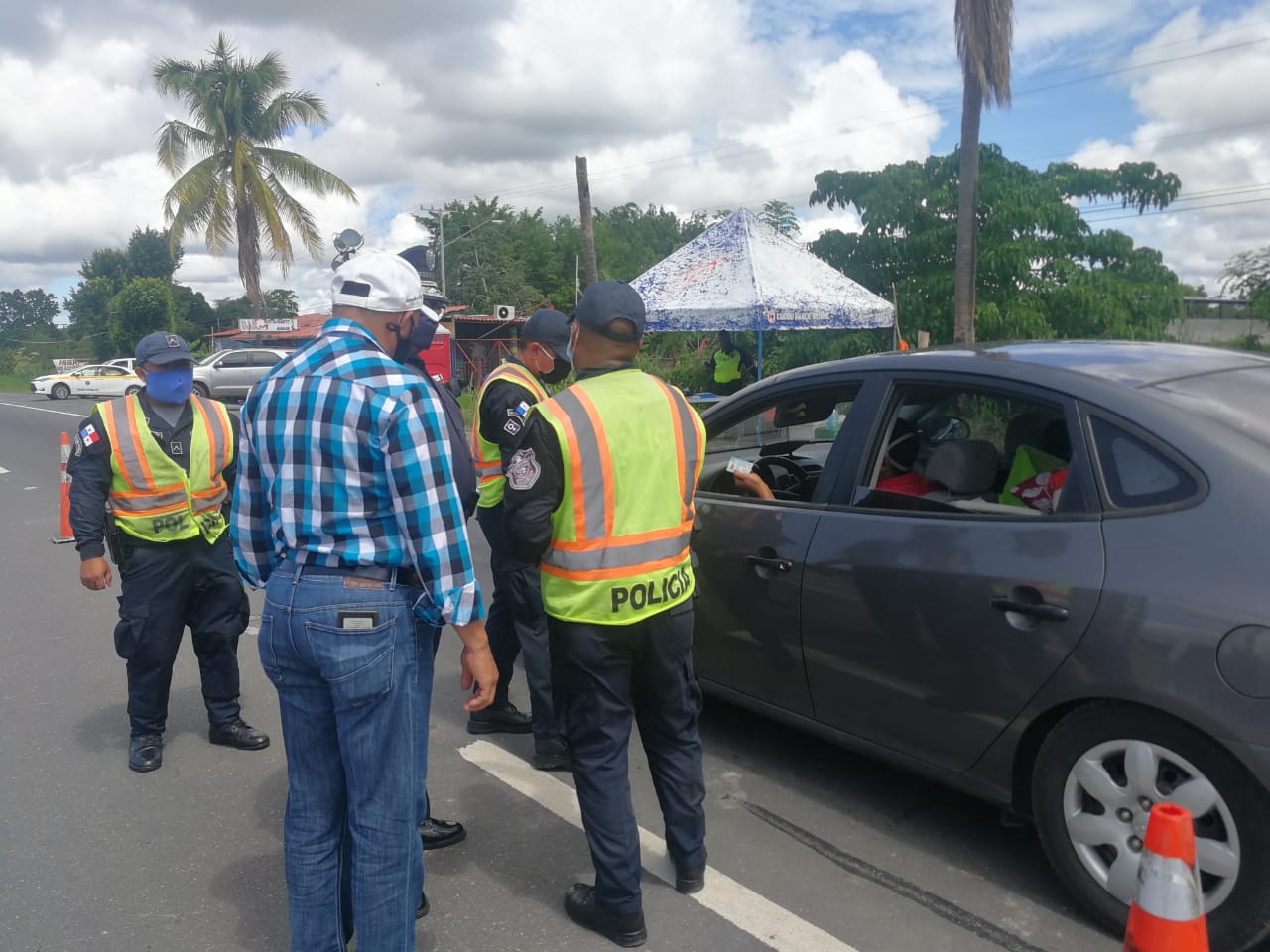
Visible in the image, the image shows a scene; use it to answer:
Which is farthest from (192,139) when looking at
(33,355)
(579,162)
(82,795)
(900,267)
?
(33,355)

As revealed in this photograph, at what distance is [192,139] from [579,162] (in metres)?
15.1

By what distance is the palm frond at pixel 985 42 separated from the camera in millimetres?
13781

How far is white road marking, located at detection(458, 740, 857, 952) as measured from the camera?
269 cm

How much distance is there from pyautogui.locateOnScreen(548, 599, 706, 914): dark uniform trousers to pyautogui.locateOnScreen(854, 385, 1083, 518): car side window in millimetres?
A: 946

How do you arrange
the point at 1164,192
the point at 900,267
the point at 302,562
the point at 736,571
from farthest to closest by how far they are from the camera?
the point at 900,267, the point at 1164,192, the point at 736,571, the point at 302,562

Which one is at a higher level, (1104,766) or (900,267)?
(900,267)

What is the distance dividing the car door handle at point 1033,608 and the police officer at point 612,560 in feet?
2.91

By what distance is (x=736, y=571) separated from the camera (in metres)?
3.59

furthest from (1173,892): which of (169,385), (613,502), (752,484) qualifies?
(169,385)

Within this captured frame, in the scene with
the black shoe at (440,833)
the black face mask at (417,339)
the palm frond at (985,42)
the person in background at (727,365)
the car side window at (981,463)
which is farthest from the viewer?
the palm frond at (985,42)

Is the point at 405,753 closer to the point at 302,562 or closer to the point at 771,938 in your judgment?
the point at 302,562

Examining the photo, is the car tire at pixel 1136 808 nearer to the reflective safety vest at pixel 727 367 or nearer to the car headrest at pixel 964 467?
the car headrest at pixel 964 467

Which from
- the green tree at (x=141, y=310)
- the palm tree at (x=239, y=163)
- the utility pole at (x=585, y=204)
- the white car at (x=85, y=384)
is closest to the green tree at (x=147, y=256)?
the green tree at (x=141, y=310)

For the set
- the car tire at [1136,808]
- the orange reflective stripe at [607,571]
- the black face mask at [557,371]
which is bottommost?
the car tire at [1136,808]
